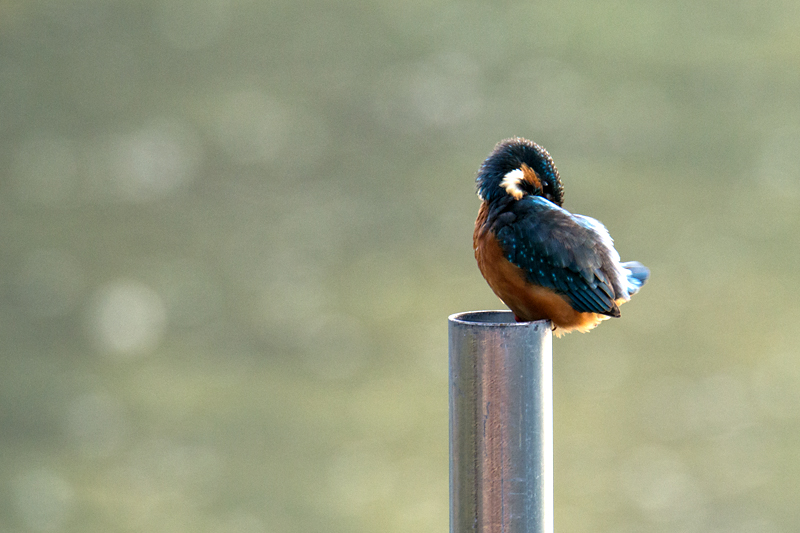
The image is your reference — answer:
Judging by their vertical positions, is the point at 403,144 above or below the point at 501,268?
above

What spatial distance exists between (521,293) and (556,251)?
0.39ft

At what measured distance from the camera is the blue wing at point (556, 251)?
5.48 ft

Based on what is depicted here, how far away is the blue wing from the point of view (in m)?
1.67

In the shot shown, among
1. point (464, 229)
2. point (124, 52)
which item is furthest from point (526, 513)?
point (124, 52)

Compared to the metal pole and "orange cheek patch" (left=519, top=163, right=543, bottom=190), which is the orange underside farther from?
the metal pole

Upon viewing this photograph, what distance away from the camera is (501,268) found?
1.71 metres

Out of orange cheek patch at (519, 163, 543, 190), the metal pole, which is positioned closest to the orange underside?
orange cheek patch at (519, 163, 543, 190)

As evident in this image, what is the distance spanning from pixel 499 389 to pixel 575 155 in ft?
15.0

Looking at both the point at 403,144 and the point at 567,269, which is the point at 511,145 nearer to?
the point at 567,269

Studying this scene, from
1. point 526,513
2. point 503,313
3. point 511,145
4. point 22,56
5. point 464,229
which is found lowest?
point 526,513

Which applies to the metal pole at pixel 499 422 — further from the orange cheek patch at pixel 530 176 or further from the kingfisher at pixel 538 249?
the orange cheek patch at pixel 530 176

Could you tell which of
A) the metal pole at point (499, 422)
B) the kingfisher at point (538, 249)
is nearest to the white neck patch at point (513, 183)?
the kingfisher at point (538, 249)

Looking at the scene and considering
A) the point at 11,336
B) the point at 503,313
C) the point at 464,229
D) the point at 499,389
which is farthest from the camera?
the point at 464,229

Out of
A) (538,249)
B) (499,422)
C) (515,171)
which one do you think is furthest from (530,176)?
(499,422)
